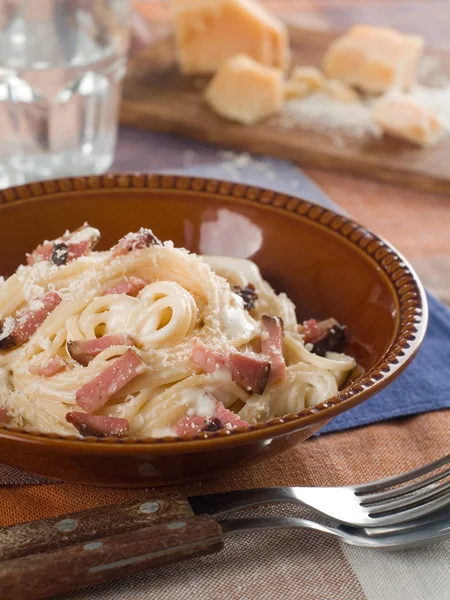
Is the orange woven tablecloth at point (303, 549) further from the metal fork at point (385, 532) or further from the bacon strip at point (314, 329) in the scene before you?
the bacon strip at point (314, 329)

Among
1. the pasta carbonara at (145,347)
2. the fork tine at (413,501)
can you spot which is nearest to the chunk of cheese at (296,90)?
the pasta carbonara at (145,347)

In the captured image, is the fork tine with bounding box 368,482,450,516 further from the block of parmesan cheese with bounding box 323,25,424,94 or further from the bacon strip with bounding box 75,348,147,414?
the block of parmesan cheese with bounding box 323,25,424,94

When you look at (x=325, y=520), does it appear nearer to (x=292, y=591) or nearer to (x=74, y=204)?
(x=292, y=591)

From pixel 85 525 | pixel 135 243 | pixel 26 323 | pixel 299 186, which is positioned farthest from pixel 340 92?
pixel 85 525

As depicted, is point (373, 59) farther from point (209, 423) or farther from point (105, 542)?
point (105, 542)

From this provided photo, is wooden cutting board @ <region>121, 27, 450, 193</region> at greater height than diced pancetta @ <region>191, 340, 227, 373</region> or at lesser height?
lesser

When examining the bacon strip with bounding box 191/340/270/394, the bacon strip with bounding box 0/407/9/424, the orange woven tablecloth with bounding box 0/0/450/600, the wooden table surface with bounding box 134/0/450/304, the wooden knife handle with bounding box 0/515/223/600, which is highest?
the bacon strip with bounding box 191/340/270/394

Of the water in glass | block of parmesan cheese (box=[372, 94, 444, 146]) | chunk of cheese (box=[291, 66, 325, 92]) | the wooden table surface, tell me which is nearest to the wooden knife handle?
the wooden table surface
